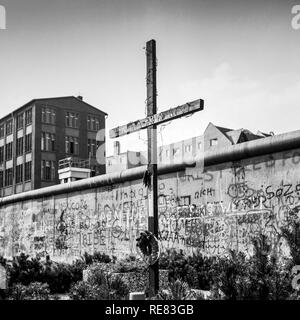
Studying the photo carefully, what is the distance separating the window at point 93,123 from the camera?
4775 cm

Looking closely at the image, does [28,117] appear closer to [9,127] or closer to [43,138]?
[9,127]

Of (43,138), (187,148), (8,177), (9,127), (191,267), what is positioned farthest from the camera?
(187,148)

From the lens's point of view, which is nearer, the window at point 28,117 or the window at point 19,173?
the window at point 28,117

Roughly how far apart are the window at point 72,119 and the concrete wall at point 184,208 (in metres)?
28.6

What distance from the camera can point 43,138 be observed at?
4622 centimetres

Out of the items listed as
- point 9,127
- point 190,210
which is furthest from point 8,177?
point 190,210

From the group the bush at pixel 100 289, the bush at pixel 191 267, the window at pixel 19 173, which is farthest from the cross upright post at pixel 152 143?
the window at pixel 19 173

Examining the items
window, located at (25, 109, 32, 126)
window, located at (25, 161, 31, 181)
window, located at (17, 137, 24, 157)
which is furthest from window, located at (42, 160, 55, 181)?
window, located at (25, 109, 32, 126)

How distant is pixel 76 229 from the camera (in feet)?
52.4

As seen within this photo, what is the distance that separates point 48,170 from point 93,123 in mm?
6508

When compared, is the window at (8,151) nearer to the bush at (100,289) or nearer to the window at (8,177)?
the window at (8,177)

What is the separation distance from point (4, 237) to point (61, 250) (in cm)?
544
